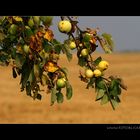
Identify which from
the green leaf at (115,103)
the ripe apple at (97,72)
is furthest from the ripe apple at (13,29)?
the green leaf at (115,103)

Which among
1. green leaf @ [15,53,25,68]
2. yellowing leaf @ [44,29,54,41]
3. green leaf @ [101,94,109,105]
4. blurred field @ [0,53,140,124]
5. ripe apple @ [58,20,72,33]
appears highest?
blurred field @ [0,53,140,124]

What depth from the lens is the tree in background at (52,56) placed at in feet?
7.68

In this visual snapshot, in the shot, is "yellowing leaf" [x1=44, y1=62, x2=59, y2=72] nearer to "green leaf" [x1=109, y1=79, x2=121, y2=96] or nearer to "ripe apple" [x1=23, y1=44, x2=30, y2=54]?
"ripe apple" [x1=23, y1=44, x2=30, y2=54]

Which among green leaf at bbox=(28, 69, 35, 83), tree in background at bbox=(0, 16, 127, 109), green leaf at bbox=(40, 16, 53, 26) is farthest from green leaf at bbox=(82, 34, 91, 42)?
green leaf at bbox=(28, 69, 35, 83)

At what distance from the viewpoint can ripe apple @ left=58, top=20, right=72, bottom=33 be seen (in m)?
2.37

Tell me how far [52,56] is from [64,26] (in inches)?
5.9

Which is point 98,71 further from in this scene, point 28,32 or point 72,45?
point 28,32

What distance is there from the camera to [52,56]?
7.75 feet

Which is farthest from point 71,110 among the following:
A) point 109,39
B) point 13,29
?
point 13,29

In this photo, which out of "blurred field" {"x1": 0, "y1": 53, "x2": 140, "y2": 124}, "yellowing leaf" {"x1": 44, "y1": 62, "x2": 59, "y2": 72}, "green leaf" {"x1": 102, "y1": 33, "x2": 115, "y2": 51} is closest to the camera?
"yellowing leaf" {"x1": 44, "y1": 62, "x2": 59, "y2": 72}

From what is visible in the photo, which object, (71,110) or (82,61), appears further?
(71,110)

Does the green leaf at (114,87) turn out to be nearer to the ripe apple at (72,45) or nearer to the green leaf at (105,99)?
the green leaf at (105,99)

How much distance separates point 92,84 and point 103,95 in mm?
74
